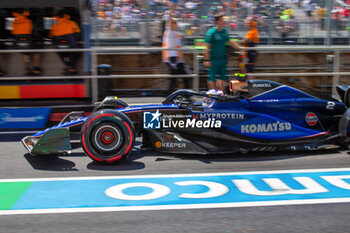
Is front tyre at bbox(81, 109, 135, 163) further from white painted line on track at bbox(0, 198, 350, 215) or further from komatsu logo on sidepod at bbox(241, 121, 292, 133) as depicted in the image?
komatsu logo on sidepod at bbox(241, 121, 292, 133)

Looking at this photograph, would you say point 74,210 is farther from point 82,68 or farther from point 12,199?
point 82,68

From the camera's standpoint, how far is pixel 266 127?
6012 millimetres

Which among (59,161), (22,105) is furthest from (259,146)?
(22,105)

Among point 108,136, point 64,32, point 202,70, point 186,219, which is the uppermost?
point 64,32

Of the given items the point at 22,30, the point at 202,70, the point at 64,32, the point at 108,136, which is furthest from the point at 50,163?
the point at 22,30

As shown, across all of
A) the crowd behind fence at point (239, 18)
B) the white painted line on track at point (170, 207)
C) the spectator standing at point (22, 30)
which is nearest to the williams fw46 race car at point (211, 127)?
the white painted line on track at point (170, 207)

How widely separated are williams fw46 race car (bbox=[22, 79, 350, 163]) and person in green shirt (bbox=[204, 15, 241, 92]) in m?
1.91

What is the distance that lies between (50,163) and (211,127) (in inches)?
88.2

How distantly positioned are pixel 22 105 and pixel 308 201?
19.0 feet

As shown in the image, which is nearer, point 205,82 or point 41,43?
point 205,82

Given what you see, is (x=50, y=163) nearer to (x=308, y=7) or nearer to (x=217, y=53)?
(x=217, y=53)

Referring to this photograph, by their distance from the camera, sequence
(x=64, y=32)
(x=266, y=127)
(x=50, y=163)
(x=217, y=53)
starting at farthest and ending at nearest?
1. (x=64, y=32)
2. (x=217, y=53)
3. (x=266, y=127)
4. (x=50, y=163)

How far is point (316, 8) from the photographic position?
12.7 m

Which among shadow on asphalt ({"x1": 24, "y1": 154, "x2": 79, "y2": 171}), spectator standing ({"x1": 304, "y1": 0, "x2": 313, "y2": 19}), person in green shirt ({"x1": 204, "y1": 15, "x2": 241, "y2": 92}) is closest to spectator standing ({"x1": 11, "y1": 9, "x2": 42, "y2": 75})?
person in green shirt ({"x1": 204, "y1": 15, "x2": 241, "y2": 92})
